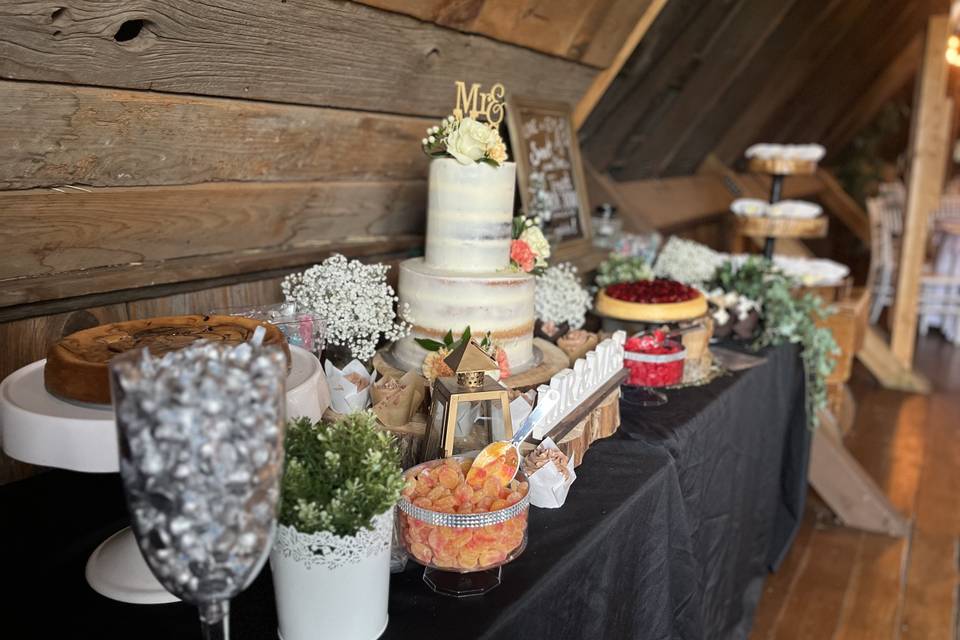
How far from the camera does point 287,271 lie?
5.86 ft

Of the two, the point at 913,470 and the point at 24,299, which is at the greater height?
the point at 24,299

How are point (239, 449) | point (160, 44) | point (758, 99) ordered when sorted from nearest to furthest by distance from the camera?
point (239, 449), point (160, 44), point (758, 99)

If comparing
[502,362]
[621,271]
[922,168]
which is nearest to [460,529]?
[502,362]

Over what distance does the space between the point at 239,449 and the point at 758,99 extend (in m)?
4.34

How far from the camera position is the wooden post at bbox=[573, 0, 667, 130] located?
2.35 meters

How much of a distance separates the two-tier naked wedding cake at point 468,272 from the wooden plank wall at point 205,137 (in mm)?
316

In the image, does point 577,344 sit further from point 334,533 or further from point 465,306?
point 334,533

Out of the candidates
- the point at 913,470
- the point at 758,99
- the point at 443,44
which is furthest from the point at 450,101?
the point at 758,99

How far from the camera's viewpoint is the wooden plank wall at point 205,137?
1.13 metres

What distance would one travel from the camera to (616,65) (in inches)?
99.0

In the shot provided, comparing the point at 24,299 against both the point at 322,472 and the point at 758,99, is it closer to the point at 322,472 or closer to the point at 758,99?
the point at 322,472

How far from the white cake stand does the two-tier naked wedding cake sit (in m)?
0.39

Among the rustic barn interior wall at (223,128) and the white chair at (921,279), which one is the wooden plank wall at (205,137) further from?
the white chair at (921,279)

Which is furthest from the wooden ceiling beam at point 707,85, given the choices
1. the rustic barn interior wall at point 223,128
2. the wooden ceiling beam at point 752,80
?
the rustic barn interior wall at point 223,128
